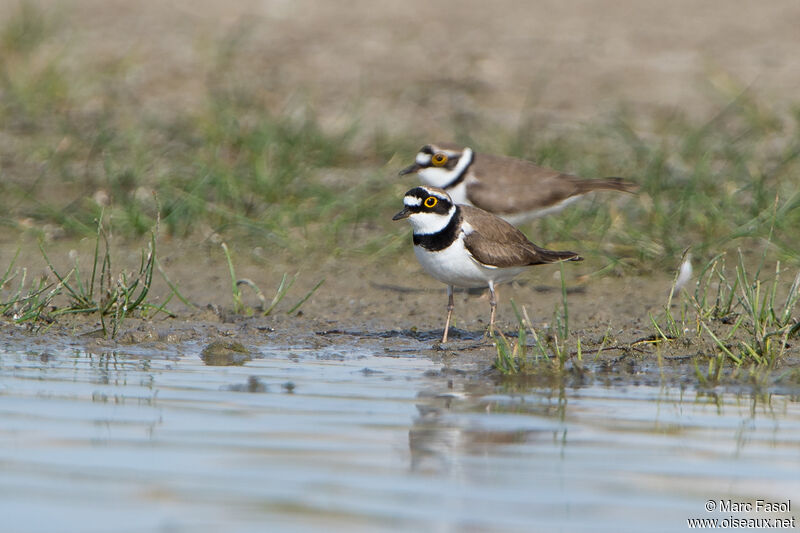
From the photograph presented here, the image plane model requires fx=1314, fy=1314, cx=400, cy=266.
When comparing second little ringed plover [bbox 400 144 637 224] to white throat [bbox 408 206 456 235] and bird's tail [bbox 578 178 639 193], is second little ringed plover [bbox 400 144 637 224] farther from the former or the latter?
white throat [bbox 408 206 456 235]

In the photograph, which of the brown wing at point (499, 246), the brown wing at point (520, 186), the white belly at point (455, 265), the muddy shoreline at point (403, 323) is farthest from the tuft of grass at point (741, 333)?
the brown wing at point (520, 186)

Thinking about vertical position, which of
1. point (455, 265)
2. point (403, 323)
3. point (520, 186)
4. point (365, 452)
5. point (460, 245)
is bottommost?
point (365, 452)

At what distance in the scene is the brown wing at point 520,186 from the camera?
960 cm

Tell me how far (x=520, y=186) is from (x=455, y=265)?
2.23 meters

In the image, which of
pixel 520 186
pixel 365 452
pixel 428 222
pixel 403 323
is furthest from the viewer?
pixel 520 186

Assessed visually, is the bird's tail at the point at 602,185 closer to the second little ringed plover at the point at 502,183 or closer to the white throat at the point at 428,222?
the second little ringed plover at the point at 502,183

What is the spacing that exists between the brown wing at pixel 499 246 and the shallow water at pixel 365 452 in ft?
4.53

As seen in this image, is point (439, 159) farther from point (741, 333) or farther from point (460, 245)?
point (741, 333)

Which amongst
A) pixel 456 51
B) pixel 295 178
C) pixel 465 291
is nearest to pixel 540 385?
pixel 465 291

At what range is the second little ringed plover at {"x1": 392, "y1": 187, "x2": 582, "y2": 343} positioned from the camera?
24.8 ft

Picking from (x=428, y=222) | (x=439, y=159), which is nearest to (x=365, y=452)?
(x=428, y=222)

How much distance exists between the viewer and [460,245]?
7609mm

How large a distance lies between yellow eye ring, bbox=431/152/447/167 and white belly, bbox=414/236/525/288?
7.12 ft

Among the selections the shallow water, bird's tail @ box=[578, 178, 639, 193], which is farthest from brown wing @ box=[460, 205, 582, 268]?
bird's tail @ box=[578, 178, 639, 193]
